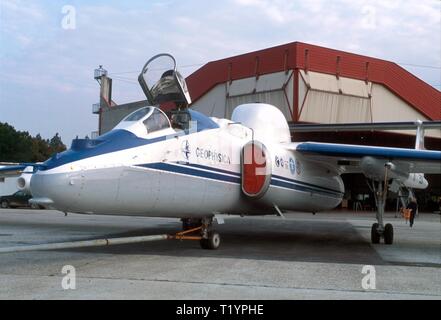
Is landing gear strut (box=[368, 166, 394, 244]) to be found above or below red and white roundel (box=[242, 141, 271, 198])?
below

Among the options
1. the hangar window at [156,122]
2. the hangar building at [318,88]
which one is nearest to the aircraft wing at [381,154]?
the hangar window at [156,122]

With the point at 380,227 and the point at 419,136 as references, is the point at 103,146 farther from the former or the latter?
the point at 419,136

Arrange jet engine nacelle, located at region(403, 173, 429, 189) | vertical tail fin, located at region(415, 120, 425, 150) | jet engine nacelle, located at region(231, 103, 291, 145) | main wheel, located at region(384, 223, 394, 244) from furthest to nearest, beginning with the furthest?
vertical tail fin, located at region(415, 120, 425, 150) → jet engine nacelle, located at region(403, 173, 429, 189) → main wheel, located at region(384, 223, 394, 244) → jet engine nacelle, located at region(231, 103, 291, 145)

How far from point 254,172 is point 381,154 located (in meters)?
3.44

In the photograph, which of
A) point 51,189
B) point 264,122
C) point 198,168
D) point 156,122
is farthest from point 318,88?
point 51,189

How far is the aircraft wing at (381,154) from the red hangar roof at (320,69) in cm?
2142

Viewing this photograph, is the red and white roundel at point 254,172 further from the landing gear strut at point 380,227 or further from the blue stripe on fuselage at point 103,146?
the landing gear strut at point 380,227

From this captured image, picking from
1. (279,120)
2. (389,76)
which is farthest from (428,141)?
(279,120)

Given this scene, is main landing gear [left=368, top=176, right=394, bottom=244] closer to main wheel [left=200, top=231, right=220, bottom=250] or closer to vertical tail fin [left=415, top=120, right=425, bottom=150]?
vertical tail fin [left=415, top=120, right=425, bottom=150]

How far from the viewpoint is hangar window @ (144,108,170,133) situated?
9.41 meters

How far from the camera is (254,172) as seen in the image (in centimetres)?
1153

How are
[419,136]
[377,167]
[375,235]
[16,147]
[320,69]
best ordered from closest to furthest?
[377,167] < [375,235] < [419,136] < [320,69] < [16,147]

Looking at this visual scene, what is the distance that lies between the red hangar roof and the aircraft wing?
843 inches

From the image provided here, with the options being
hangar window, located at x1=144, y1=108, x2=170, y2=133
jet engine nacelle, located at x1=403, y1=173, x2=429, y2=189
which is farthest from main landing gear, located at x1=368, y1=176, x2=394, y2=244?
hangar window, located at x1=144, y1=108, x2=170, y2=133
